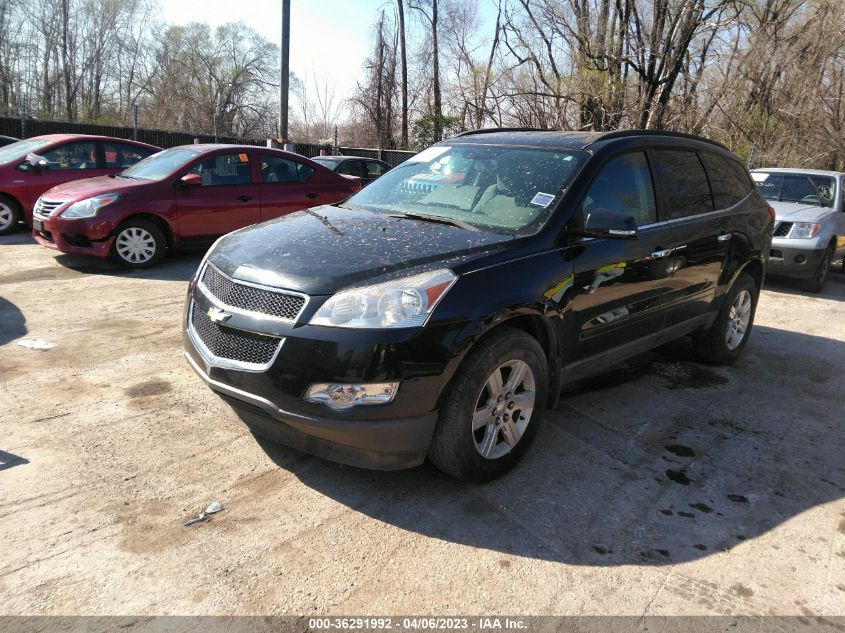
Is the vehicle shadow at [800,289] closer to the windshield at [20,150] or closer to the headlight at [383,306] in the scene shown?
the headlight at [383,306]

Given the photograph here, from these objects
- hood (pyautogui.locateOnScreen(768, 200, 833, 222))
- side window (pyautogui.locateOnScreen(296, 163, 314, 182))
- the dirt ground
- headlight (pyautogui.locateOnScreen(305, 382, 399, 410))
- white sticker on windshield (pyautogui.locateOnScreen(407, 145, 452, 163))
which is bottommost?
the dirt ground

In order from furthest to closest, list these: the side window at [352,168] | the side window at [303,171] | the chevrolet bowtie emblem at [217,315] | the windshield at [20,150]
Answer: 1. the side window at [352,168]
2. the windshield at [20,150]
3. the side window at [303,171]
4. the chevrolet bowtie emblem at [217,315]

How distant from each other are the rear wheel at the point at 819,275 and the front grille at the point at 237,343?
28.3 feet

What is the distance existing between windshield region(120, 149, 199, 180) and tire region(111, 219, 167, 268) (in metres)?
0.72

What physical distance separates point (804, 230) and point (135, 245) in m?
8.98

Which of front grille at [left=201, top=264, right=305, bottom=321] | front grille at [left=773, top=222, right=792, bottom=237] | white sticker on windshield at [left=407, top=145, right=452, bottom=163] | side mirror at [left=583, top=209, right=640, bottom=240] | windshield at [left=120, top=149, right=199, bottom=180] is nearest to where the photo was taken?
front grille at [left=201, top=264, right=305, bottom=321]

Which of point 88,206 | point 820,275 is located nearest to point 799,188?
point 820,275

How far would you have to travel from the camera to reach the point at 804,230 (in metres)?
8.74

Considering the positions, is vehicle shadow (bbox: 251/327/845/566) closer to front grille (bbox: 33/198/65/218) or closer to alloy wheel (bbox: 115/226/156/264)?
alloy wheel (bbox: 115/226/156/264)

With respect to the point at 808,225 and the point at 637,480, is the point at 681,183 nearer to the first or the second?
the point at 637,480

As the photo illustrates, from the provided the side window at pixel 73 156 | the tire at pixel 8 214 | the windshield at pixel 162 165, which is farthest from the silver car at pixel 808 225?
the tire at pixel 8 214

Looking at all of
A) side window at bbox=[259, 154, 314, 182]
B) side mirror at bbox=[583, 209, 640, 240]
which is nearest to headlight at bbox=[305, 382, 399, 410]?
side mirror at bbox=[583, 209, 640, 240]

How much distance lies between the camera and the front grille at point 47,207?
297 inches

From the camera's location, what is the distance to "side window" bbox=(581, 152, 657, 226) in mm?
3787
